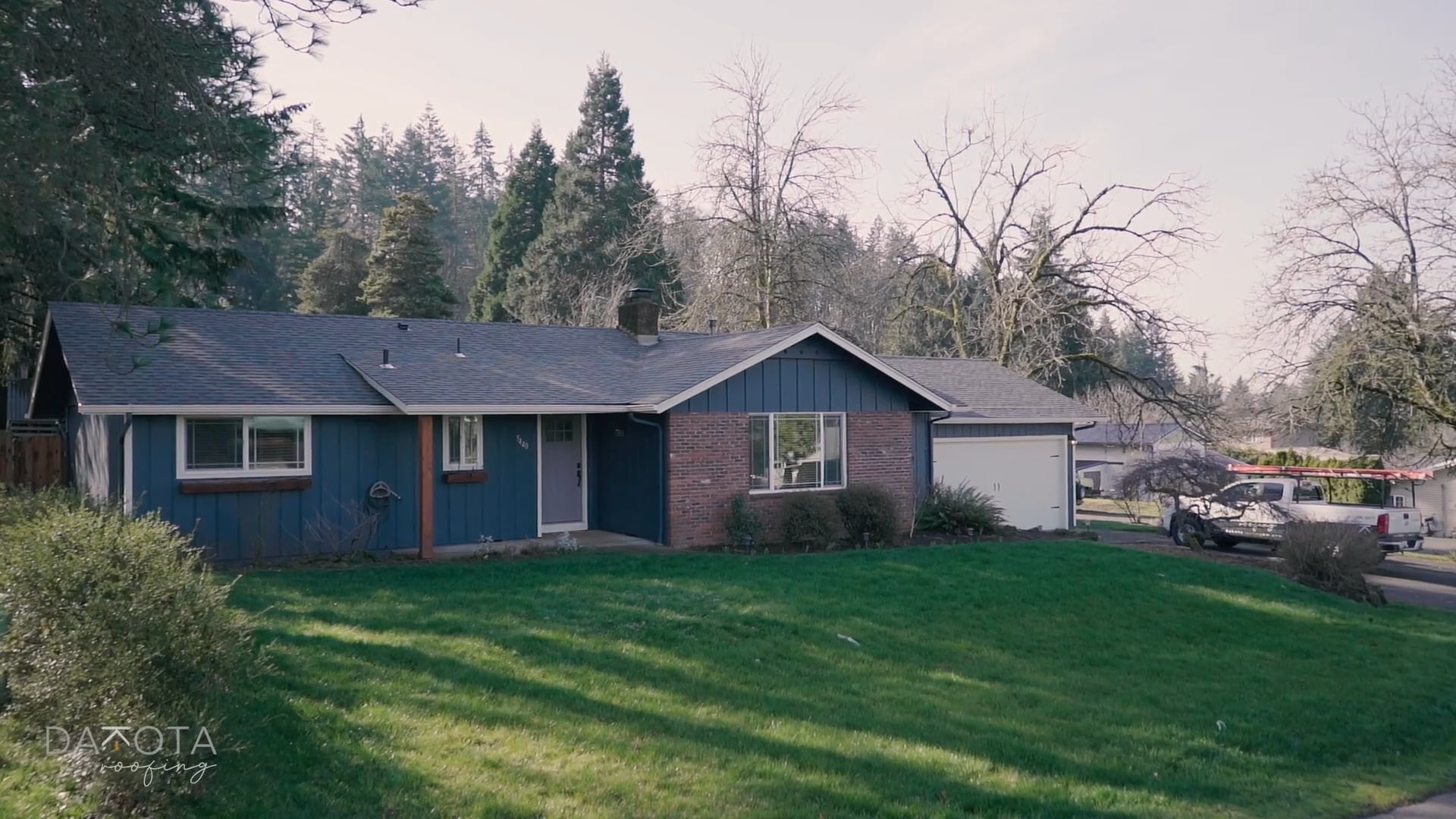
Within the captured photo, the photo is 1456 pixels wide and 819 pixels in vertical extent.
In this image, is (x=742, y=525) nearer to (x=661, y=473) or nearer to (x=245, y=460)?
(x=661, y=473)

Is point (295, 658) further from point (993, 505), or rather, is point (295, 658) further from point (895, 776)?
point (993, 505)

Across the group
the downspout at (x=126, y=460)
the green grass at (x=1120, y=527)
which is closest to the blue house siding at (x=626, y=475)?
the downspout at (x=126, y=460)

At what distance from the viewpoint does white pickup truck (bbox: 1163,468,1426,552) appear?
67.5 feet

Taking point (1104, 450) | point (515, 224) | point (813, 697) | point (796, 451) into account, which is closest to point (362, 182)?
point (515, 224)

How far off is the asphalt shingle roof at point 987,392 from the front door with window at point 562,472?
6959 mm

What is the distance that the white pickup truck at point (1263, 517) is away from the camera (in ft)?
67.5

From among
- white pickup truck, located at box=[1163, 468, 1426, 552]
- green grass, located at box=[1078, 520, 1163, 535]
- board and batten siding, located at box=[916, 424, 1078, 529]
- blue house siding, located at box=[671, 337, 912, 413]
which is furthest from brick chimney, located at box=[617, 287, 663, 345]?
green grass, located at box=[1078, 520, 1163, 535]

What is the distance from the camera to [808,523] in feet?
52.3

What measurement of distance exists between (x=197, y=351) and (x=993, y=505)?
48.5 ft

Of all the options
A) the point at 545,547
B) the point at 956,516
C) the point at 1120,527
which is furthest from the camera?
the point at 1120,527

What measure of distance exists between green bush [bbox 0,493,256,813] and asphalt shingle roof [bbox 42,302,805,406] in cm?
665

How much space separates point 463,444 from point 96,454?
15.8 ft

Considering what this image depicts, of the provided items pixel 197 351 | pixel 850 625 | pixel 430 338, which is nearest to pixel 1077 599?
pixel 850 625

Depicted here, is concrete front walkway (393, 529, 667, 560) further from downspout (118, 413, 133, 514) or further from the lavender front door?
downspout (118, 413, 133, 514)
